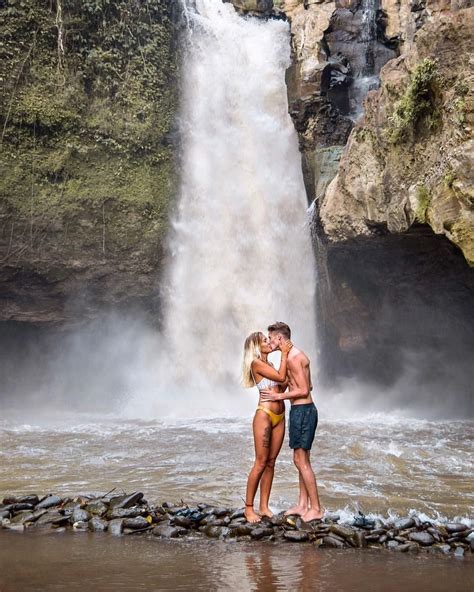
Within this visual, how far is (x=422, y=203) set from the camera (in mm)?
10562

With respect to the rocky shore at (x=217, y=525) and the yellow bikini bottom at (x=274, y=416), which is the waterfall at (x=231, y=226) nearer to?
the rocky shore at (x=217, y=525)

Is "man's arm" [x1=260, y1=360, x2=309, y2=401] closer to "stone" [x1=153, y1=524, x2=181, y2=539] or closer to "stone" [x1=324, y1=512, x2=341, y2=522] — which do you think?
"stone" [x1=324, y1=512, x2=341, y2=522]

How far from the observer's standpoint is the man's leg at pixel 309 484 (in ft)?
18.9

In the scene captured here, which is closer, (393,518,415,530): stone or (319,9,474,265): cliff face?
(393,518,415,530): stone

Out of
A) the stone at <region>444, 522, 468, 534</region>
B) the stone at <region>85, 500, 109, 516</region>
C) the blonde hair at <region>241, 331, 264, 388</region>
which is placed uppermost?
the blonde hair at <region>241, 331, 264, 388</region>

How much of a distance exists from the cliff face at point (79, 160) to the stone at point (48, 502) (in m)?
11.8

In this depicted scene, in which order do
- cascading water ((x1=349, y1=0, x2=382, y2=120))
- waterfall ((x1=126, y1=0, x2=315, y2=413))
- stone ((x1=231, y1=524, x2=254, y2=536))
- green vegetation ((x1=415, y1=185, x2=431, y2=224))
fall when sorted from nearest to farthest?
stone ((x1=231, y1=524, x2=254, y2=536))
green vegetation ((x1=415, y1=185, x2=431, y2=224))
cascading water ((x1=349, y1=0, x2=382, y2=120))
waterfall ((x1=126, y1=0, x2=315, y2=413))

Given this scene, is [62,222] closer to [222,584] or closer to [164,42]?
[164,42]

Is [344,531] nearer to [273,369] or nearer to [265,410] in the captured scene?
[265,410]

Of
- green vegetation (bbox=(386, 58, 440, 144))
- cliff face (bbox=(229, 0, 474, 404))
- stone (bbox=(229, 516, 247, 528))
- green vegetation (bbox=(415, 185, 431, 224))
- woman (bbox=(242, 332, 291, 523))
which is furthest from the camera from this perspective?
green vegetation (bbox=(415, 185, 431, 224))

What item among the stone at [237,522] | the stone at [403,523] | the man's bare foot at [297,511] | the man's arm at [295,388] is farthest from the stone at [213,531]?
the stone at [403,523]

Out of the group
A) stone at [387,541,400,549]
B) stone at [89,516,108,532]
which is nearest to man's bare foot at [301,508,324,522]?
stone at [387,541,400,549]

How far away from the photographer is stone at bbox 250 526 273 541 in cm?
537

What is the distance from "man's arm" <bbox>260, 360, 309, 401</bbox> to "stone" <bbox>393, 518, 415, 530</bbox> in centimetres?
137
